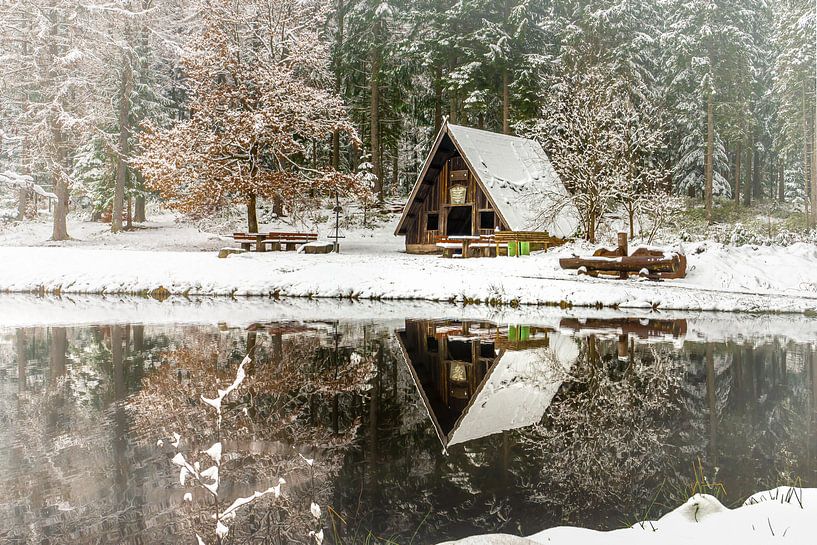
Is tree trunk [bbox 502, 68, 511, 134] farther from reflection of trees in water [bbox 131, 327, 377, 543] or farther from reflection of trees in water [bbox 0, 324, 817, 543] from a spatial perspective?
reflection of trees in water [bbox 0, 324, 817, 543]

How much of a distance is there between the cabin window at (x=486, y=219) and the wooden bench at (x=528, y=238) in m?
3.09

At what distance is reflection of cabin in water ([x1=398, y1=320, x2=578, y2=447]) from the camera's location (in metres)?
6.83

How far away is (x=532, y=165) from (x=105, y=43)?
76.6ft

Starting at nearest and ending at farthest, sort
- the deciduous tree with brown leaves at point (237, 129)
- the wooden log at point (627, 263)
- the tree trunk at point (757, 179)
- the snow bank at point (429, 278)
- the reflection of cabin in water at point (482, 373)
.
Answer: the reflection of cabin in water at point (482, 373)
the snow bank at point (429, 278)
the wooden log at point (627, 263)
the deciduous tree with brown leaves at point (237, 129)
the tree trunk at point (757, 179)

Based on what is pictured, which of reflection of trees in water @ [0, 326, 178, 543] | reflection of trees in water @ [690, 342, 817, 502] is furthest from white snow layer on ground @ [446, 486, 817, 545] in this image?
reflection of trees in water @ [0, 326, 178, 543]

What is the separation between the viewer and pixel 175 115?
4209cm

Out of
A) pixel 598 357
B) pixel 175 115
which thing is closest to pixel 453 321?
pixel 598 357

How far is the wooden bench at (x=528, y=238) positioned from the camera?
26141 millimetres

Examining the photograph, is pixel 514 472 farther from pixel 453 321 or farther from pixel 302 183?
pixel 302 183

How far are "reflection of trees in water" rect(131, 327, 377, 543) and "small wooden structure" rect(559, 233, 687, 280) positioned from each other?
11.8 meters

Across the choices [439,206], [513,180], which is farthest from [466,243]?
[513,180]

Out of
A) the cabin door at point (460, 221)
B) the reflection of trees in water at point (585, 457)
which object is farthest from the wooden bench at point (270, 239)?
the reflection of trees in water at point (585, 457)

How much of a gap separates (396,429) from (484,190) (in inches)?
887

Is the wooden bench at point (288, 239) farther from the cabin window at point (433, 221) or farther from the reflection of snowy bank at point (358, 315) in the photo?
the reflection of snowy bank at point (358, 315)
